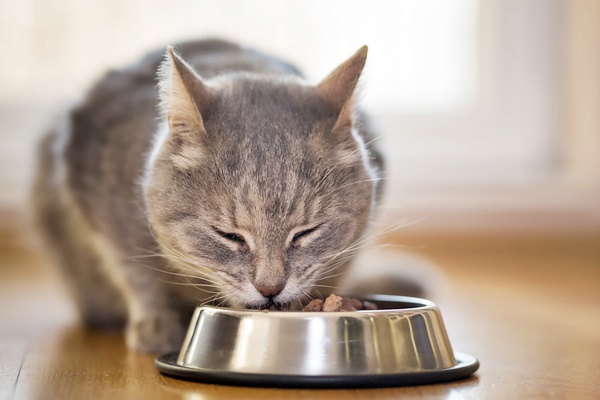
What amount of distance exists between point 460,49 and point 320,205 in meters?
2.51

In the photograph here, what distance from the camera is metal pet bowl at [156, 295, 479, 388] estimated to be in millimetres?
1329

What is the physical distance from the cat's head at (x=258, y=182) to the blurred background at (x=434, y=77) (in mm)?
2006

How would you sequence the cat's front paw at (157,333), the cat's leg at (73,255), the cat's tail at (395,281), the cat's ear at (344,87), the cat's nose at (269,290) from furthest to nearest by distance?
1. the cat's tail at (395,281)
2. the cat's leg at (73,255)
3. the cat's front paw at (157,333)
4. the cat's ear at (344,87)
5. the cat's nose at (269,290)

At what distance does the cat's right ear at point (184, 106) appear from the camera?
1581 mm

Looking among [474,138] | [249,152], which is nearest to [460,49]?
[474,138]

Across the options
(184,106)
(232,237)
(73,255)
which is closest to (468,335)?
(232,237)

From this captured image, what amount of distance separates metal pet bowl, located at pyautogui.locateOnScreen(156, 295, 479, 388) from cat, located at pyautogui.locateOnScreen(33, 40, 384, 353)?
14 centimetres

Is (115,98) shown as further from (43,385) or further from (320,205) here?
(43,385)

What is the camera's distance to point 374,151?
1954mm

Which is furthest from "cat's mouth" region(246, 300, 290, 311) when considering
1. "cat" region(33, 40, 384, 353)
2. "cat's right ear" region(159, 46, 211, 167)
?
"cat's right ear" region(159, 46, 211, 167)

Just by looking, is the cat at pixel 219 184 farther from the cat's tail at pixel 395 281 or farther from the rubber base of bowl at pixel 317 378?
the cat's tail at pixel 395 281

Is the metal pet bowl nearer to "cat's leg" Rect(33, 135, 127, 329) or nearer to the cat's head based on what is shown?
the cat's head

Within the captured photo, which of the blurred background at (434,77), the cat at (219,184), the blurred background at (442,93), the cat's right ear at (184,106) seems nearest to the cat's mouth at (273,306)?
the cat at (219,184)

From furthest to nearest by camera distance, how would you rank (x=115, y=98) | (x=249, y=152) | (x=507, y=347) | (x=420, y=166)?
1. (x=420, y=166)
2. (x=115, y=98)
3. (x=507, y=347)
4. (x=249, y=152)
